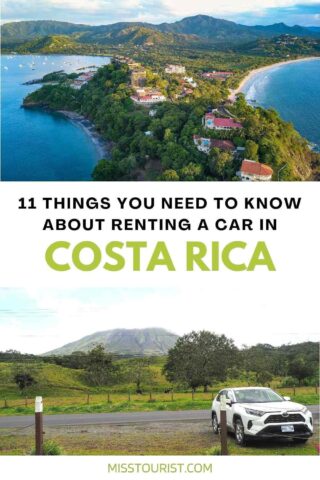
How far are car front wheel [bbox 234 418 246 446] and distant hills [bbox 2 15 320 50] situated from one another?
424 cm

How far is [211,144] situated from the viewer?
7.06 meters

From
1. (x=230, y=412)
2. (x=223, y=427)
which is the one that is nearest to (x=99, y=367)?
(x=230, y=412)

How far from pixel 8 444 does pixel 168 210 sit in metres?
2.26

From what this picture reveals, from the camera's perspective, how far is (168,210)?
18.5 feet

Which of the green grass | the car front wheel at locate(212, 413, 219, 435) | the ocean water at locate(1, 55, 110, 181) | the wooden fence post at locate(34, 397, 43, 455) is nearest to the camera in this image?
the wooden fence post at locate(34, 397, 43, 455)

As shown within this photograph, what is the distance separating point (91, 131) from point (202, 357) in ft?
10.5

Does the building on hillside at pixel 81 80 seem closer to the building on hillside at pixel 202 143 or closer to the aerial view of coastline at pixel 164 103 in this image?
the aerial view of coastline at pixel 164 103

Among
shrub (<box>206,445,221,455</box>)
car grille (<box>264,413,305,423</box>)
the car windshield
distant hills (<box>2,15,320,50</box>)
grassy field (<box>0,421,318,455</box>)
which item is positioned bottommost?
grassy field (<box>0,421,318,455</box>)

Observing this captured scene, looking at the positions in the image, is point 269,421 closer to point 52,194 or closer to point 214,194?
point 214,194

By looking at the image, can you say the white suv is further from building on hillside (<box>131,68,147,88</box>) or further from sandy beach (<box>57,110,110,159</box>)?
building on hillside (<box>131,68,147,88</box>)

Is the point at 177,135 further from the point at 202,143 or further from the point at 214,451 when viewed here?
the point at 214,451

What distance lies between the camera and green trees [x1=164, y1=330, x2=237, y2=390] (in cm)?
647

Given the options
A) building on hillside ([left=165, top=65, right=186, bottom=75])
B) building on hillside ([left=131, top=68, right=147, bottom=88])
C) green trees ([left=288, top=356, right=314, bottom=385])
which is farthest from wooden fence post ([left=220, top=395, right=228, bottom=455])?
building on hillside ([left=131, top=68, right=147, bottom=88])

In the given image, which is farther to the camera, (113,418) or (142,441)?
(113,418)
